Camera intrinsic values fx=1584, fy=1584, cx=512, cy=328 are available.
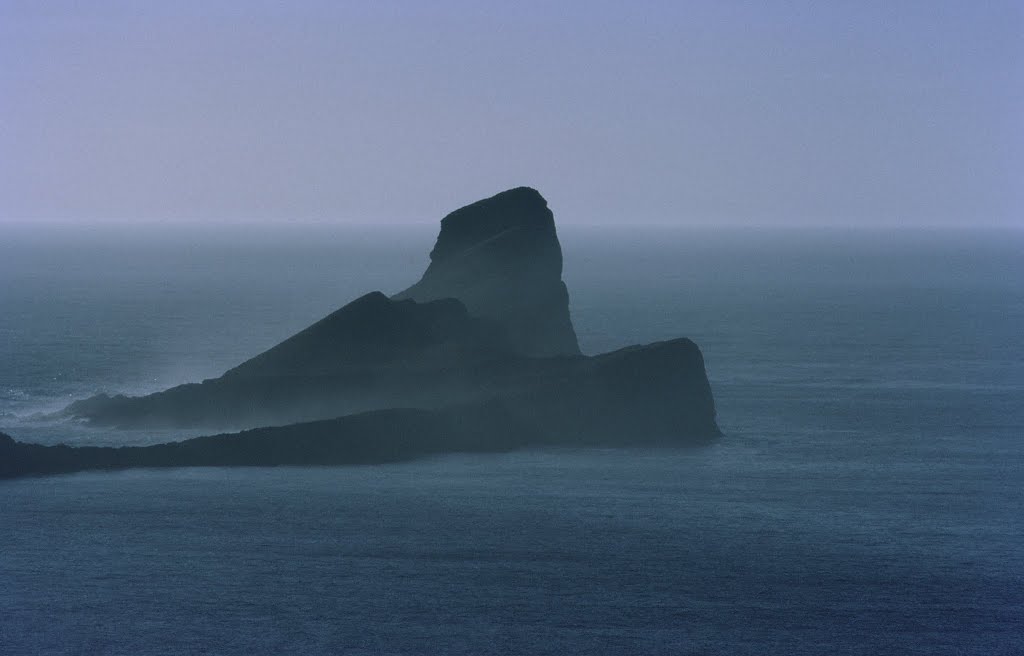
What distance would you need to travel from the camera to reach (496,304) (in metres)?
95.3

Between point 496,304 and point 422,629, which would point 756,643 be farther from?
point 496,304

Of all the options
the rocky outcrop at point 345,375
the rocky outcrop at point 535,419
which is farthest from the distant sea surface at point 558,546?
the rocky outcrop at point 345,375

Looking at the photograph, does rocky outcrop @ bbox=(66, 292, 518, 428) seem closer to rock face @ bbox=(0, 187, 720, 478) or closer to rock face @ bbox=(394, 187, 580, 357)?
rock face @ bbox=(0, 187, 720, 478)

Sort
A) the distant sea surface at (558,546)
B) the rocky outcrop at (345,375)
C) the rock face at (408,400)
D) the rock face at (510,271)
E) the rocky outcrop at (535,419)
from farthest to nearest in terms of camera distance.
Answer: the rock face at (510,271)
the rocky outcrop at (345,375)
the rocky outcrop at (535,419)
the rock face at (408,400)
the distant sea surface at (558,546)

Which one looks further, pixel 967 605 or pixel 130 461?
pixel 130 461

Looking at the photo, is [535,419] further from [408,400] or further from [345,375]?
[345,375]

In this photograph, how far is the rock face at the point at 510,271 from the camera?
95.6 metres

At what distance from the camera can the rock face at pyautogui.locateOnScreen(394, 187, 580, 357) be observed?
95562mm

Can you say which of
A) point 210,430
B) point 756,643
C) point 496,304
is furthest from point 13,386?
point 756,643

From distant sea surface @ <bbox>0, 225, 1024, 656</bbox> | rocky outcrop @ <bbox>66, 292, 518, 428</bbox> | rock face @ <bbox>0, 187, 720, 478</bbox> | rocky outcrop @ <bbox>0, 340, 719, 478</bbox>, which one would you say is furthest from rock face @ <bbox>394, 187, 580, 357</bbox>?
distant sea surface @ <bbox>0, 225, 1024, 656</bbox>

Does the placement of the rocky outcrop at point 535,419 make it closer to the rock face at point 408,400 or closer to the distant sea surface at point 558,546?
the rock face at point 408,400

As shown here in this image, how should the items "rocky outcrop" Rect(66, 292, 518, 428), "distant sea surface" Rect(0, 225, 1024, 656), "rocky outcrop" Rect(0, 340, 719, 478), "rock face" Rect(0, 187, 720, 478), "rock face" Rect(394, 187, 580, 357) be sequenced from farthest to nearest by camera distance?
"rock face" Rect(394, 187, 580, 357), "rocky outcrop" Rect(66, 292, 518, 428), "rocky outcrop" Rect(0, 340, 719, 478), "rock face" Rect(0, 187, 720, 478), "distant sea surface" Rect(0, 225, 1024, 656)

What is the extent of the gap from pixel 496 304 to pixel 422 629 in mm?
45384

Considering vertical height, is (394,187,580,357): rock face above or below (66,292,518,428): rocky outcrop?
above
